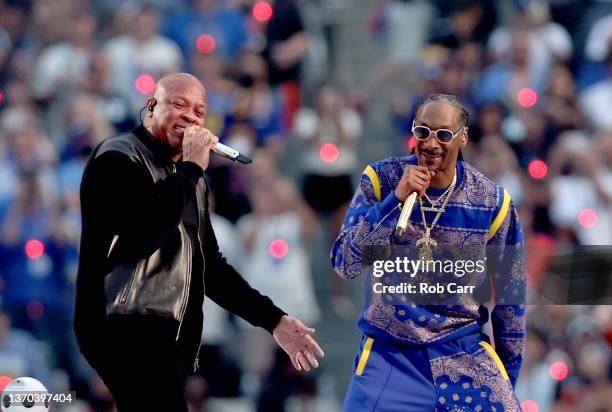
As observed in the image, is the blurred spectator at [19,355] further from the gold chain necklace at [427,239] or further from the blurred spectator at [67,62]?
the gold chain necklace at [427,239]

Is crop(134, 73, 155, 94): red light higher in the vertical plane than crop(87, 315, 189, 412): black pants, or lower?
higher

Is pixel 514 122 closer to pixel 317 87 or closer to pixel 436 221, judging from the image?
pixel 317 87

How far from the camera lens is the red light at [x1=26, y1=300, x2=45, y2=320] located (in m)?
10.1

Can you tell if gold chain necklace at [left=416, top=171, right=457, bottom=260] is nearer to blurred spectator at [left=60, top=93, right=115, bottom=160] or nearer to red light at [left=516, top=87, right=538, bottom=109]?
red light at [left=516, top=87, right=538, bottom=109]

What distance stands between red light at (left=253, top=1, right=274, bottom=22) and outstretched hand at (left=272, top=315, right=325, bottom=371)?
612cm

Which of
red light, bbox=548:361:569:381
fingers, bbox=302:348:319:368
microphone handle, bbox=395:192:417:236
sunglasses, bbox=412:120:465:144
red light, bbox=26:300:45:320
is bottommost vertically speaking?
red light, bbox=26:300:45:320

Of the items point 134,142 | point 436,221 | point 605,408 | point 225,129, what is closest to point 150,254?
point 134,142

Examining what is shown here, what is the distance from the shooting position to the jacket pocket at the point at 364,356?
553cm

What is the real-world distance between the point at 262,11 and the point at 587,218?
10.9ft

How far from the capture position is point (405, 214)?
5.21m

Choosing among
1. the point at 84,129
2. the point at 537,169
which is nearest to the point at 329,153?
the point at 537,169

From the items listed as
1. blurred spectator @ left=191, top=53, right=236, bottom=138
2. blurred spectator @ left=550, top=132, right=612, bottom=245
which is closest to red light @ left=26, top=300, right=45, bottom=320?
blurred spectator @ left=191, top=53, right=236, bottom=138

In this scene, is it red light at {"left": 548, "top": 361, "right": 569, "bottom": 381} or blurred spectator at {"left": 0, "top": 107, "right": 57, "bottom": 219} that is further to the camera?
blurred spectator at {"left": 0, "top": 107, "right": 57, "bottom": 219}

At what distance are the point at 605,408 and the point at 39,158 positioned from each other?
4791mm
